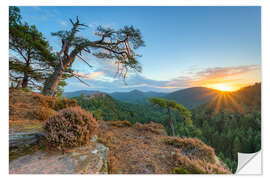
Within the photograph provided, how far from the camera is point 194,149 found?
2.70 meters

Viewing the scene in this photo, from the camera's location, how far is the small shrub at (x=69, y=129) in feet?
5.56

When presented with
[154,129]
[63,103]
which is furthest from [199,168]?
[63,103]

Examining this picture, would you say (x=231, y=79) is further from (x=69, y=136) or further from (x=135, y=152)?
(x=69, y=136)

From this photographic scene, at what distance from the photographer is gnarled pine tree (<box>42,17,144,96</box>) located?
421 cm

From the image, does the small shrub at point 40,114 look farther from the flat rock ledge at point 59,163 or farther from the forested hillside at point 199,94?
the forested hillside at point 199,94

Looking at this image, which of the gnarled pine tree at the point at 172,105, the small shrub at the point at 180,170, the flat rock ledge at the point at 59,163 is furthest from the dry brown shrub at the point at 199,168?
the gnarled pine tree at the point at 172,105

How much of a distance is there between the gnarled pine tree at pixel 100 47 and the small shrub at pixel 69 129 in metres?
3.01

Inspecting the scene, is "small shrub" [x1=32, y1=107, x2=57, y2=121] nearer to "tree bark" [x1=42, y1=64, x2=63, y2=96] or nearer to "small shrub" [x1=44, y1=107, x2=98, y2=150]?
"tree bark" [x1=42, y1=64, x2=63, y2=96]

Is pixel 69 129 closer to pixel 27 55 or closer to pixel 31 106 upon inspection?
pixel 31 106

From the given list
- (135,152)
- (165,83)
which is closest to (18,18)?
(135,152)

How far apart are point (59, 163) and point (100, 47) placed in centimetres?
464

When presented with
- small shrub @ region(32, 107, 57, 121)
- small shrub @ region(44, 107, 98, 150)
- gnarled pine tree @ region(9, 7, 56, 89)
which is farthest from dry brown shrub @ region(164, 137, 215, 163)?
gnarled pine tree @ region(9, 7, 56, 89)

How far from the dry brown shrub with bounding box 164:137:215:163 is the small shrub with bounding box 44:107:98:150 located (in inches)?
101

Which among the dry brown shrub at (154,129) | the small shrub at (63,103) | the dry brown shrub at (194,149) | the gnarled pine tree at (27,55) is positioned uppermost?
the gnarled pine tree at (27,55)
